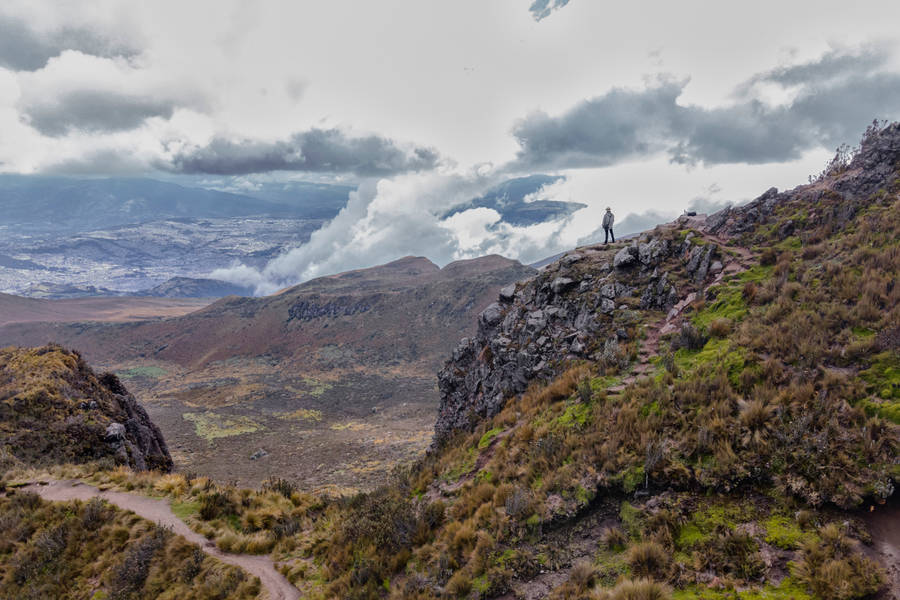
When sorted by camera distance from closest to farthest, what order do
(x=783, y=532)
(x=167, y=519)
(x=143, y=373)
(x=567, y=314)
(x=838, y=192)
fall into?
1. (x=783, y=532)
2. (x=167, y=519)
3. (x=838, y=192)
4. (x=567, y=314)
5. (x=143, y=373)

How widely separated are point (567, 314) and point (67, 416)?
23072mm

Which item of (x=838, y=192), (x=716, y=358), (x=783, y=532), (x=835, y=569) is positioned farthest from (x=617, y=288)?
(x=835, y=569)

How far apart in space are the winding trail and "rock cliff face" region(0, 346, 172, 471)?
11.5ft

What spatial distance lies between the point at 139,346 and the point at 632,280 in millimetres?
130849

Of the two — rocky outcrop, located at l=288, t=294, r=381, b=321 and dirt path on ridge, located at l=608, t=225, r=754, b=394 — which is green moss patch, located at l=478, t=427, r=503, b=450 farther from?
rocky outcrop, located at l=288, t=294, r=381, b=321

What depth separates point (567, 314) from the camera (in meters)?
18.7

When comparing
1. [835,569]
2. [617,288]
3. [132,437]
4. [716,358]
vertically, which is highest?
[617,288]

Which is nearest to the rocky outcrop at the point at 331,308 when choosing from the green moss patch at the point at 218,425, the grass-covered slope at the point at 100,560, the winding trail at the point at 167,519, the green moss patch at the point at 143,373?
the green moss patch at the point at 143,373

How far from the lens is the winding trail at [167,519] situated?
876cm

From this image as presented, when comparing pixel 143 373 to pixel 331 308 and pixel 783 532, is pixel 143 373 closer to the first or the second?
pixel 331 308

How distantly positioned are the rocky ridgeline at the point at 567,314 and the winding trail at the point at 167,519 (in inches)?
396

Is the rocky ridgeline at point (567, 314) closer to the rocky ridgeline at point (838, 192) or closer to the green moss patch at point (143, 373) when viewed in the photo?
the rocky ridgeline at point (838, 192)

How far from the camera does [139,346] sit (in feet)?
355

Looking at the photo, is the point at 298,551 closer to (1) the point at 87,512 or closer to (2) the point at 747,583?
(1) the point at 87,512
